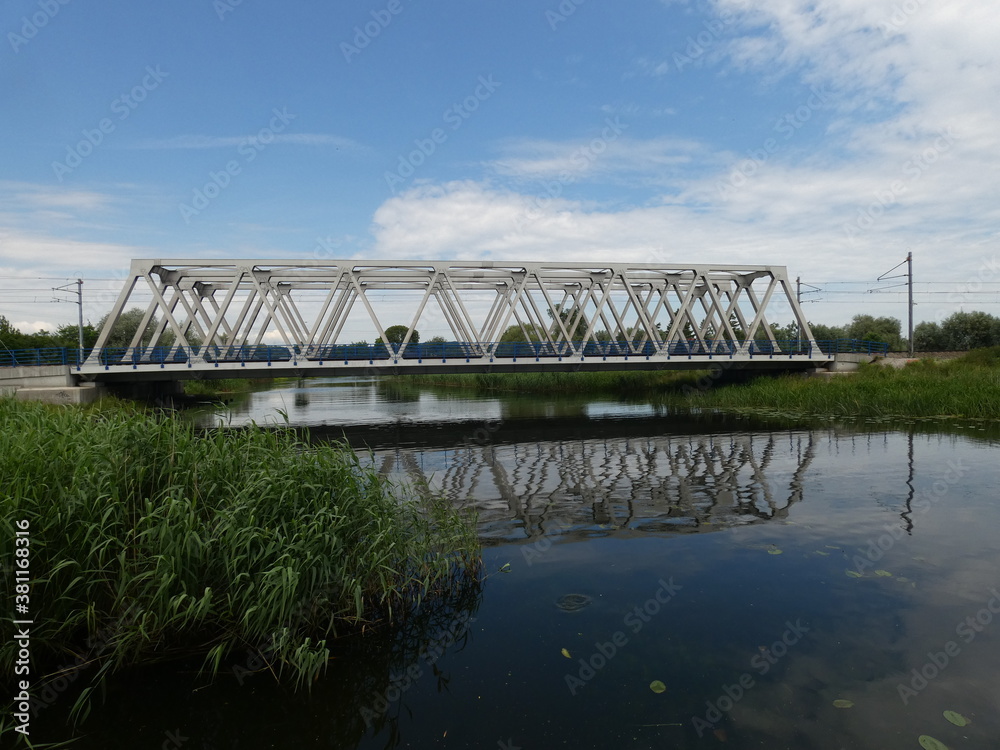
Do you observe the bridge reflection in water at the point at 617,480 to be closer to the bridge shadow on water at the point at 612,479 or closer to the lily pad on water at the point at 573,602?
the bridge shadow on water at the point at 612,479

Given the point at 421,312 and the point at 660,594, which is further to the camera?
the point at 421,312

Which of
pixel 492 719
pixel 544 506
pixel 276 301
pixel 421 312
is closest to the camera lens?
pixel 492 719

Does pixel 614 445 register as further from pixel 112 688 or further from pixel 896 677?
pixel 112 688

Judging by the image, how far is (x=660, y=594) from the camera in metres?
7.05

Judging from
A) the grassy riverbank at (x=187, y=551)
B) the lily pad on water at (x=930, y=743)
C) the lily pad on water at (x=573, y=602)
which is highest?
the grassy riverbank at (x=187, y=551)

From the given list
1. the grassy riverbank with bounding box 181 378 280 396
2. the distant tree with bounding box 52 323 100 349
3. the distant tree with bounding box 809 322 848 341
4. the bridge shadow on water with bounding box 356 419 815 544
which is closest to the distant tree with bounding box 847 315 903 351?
the distant tree with bounding box 809 322 848 341

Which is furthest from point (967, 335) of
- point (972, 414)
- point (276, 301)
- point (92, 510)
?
point (92, 510)

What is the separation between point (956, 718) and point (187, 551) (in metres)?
6.66

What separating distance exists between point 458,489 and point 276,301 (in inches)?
933

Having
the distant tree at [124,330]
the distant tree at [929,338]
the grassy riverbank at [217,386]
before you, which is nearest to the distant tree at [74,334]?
the distant tree at [124,330]

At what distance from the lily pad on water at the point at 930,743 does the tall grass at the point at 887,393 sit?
2364cm

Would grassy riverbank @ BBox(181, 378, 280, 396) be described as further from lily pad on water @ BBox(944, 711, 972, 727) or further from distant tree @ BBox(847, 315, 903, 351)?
distant tree @ BBox(847, 315, 903, 351)

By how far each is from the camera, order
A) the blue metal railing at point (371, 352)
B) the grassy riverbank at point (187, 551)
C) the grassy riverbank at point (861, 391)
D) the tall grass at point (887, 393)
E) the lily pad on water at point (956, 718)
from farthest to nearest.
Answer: the blue metal railing at point (371, 352) < the grassy riverbank at point (861, 391) < the tall grass at point (887, 393) < the grassy riverbank at point (187, 551) < the lily pad on water at point (956, 718)

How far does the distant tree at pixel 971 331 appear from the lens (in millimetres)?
59031
